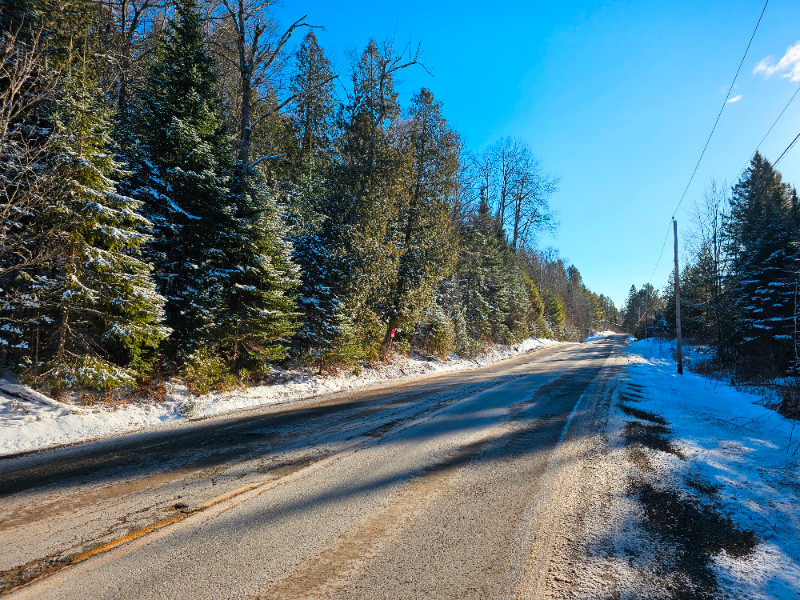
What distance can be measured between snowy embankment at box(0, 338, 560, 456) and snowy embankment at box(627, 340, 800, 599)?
8093mm

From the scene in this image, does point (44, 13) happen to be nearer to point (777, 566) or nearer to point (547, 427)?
point (547, 427)

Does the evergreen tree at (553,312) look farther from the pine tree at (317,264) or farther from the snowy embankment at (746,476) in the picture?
the snowy embankment at (746,476)

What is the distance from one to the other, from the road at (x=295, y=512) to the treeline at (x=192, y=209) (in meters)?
3.11

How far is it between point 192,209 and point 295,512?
9.32 metres

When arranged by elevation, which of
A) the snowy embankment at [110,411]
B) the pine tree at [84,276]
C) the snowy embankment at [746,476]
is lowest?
the snowy embankment at [110,411]

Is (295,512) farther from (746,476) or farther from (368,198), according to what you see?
(368,198)

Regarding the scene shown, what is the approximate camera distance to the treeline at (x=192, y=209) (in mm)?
6875

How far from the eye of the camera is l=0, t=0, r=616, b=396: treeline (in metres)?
6.88

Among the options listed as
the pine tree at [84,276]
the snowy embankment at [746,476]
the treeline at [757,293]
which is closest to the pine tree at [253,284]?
the pine tree at [84,276]

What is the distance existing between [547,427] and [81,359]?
854 cm

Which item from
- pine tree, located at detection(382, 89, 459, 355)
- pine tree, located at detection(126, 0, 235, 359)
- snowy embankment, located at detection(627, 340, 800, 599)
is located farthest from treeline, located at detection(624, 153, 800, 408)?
pine tree, located at detection(126, 0, 235, 359)

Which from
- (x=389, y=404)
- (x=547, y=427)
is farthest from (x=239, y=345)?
(x=547, y=427)

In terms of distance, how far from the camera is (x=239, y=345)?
33.8ft

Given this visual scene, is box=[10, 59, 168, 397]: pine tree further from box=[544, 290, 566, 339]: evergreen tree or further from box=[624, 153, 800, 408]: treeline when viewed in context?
box=[544, 290, 566, 339]: evergreen tree
